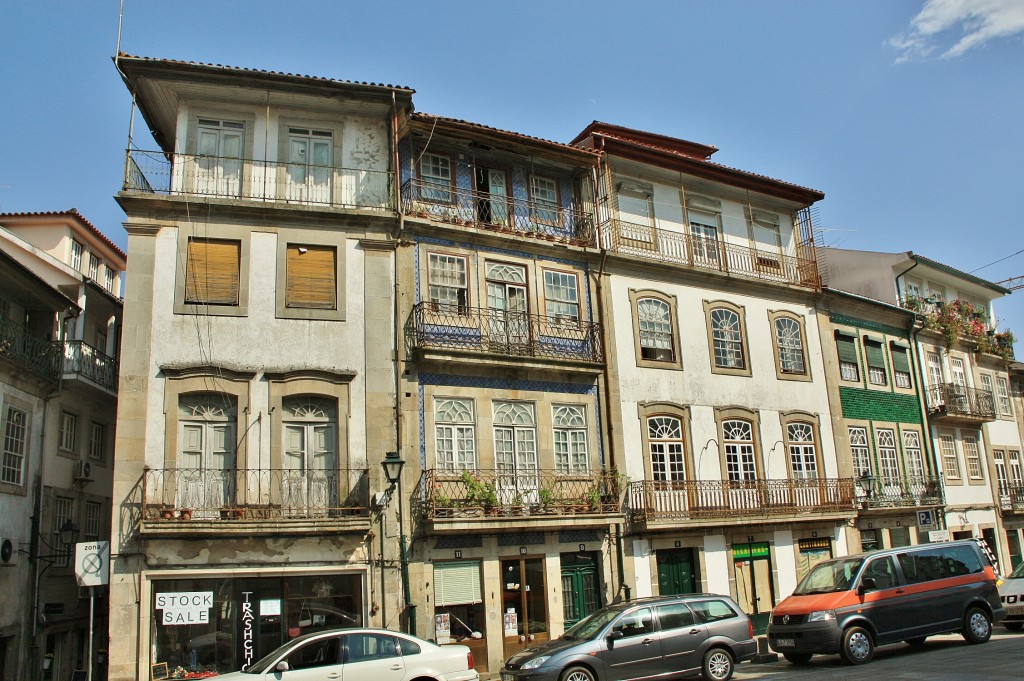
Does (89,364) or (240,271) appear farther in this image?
(89,364)

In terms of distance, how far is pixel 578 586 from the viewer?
19.9m

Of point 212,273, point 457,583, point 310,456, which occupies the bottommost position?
point 457,583

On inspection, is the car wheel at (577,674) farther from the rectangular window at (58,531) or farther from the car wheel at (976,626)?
the rectangular window at (58,531)

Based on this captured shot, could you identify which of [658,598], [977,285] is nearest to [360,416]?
[658,598]

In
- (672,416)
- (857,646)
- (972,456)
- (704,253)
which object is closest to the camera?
(857,646)

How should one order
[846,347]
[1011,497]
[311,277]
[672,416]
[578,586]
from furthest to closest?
[1011,497] < [846,347] < [672,416] < [578,586] < [311,277]

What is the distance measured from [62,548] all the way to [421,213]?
10979 millimetres

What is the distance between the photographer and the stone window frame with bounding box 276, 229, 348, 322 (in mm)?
18141

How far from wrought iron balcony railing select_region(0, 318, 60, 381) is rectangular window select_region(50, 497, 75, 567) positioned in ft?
9.72

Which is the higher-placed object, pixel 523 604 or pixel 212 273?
pixel 212 273

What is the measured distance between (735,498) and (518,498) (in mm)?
6519

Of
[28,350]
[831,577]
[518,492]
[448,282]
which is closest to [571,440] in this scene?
[518,492]

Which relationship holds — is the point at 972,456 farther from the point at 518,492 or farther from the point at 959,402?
the point at 518,492

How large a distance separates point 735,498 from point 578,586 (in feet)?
16.8
